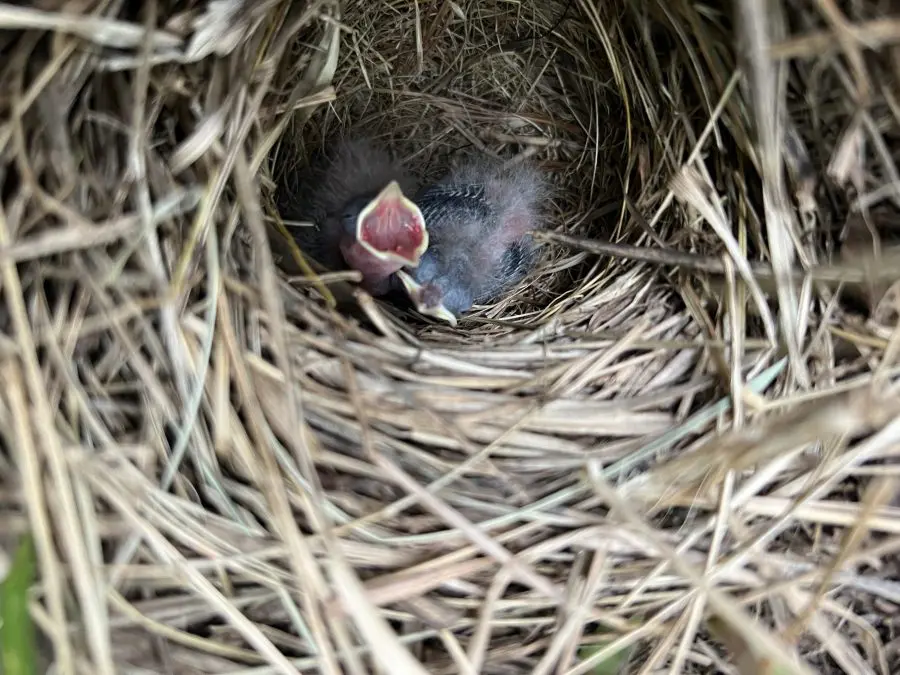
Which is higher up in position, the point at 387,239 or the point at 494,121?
Answer: the point at 494,121

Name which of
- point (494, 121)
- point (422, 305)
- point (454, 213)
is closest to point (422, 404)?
point (422, 305)

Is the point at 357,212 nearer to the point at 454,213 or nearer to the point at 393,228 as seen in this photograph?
the point at 393,228

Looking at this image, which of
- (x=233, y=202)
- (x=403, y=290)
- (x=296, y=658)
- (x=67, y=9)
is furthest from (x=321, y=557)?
(x=403, y=290)

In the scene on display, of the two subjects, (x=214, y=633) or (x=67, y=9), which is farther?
(x=214, y=633)

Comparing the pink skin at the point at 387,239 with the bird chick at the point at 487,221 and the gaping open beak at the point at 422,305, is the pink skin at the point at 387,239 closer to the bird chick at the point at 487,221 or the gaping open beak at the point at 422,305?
the gaping open beak at the point at 422,305

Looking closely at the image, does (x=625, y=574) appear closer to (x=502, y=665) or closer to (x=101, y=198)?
(x=502, y=665)

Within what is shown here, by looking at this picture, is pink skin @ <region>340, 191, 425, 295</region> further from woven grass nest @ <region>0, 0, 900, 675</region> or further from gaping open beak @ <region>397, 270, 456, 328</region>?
woven grass nest @ <region>0, 0, 900, 675</region>

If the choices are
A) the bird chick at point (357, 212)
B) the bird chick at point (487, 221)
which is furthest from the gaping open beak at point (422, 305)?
the bird chick at point (487, 221)

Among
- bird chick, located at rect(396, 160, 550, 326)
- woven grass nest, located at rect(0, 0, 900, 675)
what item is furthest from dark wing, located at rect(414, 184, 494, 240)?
woven grass nest, located at rect(0, 0, 900, 675)
